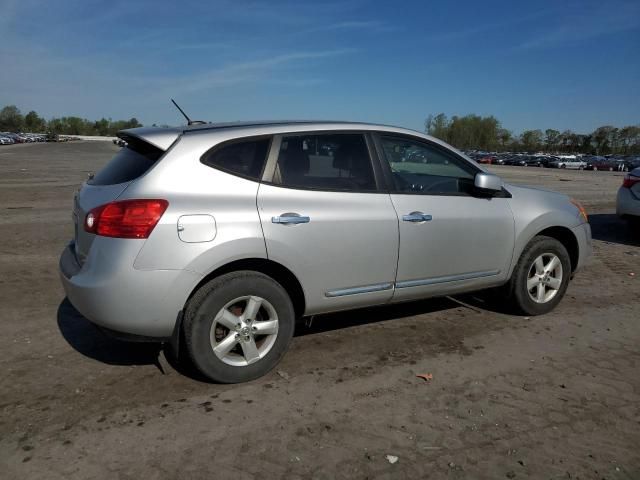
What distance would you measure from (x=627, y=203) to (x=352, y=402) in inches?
287

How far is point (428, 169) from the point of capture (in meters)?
4.63

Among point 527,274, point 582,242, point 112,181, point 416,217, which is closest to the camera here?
point 112,181

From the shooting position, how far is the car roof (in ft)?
11.8

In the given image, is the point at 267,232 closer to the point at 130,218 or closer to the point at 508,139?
the point at 130,218

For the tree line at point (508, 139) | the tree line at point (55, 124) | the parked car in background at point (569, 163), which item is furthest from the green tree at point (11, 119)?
the parked car in background at point (569, 163)

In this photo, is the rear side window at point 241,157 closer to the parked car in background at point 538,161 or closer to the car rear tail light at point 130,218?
the car rear tail light at point 130,218

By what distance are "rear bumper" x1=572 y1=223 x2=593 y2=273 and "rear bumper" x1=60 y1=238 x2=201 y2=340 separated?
12.0 ft

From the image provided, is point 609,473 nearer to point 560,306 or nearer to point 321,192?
point 321,192

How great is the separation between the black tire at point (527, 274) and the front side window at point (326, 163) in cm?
172

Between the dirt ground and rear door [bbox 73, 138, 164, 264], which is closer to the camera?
the dirt ground

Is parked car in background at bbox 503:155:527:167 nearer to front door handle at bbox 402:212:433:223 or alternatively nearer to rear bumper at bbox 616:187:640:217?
rear bumper at bbox 616:187:640:217

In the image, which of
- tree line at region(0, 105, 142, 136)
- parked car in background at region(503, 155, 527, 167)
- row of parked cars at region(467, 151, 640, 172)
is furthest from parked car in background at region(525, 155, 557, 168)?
tree line at region(0, 105, 142, 136)

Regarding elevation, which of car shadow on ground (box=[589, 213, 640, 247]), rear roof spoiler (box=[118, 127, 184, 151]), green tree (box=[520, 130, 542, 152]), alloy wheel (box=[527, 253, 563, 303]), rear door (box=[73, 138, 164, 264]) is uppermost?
green tree (box=[520, 130, 542, 152])

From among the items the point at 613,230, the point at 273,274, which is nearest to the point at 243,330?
the point at 273,274
